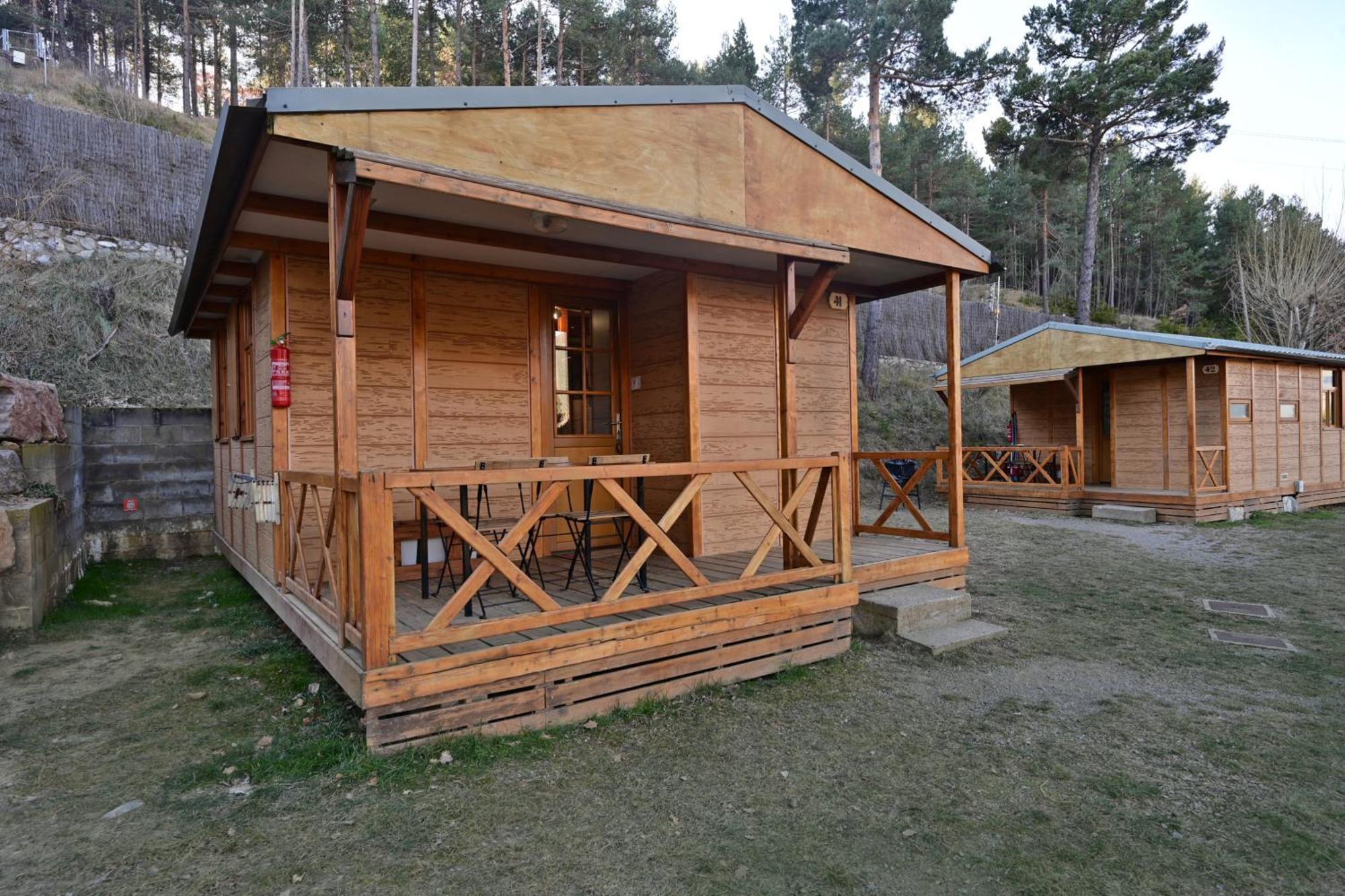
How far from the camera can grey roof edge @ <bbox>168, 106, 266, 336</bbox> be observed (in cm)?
294

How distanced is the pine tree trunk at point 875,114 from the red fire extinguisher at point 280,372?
1257 centimetres

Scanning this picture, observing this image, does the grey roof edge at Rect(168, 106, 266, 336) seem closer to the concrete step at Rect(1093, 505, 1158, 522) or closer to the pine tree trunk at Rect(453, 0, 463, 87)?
the concrete step at Rect(1093, 505, 1158, 522)

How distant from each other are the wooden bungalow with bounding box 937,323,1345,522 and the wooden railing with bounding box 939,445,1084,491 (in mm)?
34

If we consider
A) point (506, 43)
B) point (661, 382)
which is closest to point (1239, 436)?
point (661, 382)

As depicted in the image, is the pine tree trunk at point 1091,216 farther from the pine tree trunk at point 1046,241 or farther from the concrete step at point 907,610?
the concrete step at point 907,610

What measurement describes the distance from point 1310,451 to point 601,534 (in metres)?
13.7

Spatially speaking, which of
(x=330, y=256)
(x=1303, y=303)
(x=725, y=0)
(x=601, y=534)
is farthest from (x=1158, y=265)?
(x=330, y=256)

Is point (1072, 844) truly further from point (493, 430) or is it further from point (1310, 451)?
point (1310, 451)

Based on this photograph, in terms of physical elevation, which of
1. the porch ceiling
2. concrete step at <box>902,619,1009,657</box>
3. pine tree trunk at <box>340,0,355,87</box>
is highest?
Result: pine tree trunk at <box>340,0,355,87</box>

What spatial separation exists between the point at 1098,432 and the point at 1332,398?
4505 millimetres

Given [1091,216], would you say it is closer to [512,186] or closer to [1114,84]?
[1114,84]

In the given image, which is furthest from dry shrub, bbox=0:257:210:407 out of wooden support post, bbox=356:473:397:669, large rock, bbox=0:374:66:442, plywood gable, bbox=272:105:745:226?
wooden support post, bbox=356:473:397:669

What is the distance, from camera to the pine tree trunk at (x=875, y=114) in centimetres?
1441

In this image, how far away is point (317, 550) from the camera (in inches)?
179
